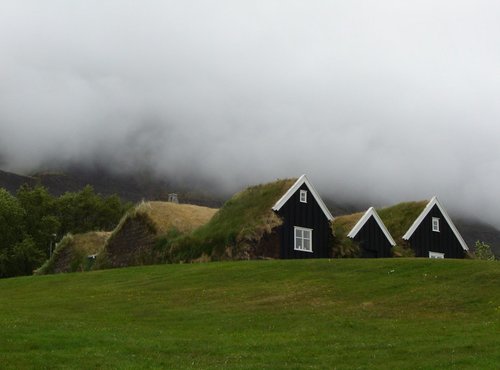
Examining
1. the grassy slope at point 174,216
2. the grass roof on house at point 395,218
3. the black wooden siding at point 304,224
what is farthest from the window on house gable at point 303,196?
the grassy slope at point 174,216

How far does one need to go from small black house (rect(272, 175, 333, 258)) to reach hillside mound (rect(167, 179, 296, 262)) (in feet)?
1.90

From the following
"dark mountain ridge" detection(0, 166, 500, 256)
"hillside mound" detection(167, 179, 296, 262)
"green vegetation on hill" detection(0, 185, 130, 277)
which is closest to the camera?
"hillside mound" detection(167, 179, 296, 262)

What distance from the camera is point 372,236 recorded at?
53688 millimetres

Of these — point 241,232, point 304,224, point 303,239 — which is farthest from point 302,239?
point 241,232

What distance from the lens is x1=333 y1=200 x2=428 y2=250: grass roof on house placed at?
5603 centimetres

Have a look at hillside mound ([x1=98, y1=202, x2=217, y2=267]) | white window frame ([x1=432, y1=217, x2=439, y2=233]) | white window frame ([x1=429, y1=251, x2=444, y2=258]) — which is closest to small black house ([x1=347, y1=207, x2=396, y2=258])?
white window frame ([x1=429, y1=251, x2=444, y2=258])

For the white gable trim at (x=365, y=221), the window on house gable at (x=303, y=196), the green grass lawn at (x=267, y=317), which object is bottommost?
the green grass lawn at (x=267, y=317)

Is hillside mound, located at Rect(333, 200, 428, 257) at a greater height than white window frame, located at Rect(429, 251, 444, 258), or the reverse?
hillside mound, located at Rect(333, 200, 428, 257)

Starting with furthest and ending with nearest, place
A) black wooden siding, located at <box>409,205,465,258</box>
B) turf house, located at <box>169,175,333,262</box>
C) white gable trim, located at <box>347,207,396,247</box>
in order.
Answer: black wooden siding, located at <box>409,205,465,258</box> < white gable trim, located at <box>347,207,396,247</box> < turf house, located at <box>169,175,333,262</box>

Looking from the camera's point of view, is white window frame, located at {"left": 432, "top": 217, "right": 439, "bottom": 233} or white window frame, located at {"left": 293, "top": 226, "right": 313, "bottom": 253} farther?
white window frame, located at {"left": 432, "top": 217, "right": 439, "bottom": 233}

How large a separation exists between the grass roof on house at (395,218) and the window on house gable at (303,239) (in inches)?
150

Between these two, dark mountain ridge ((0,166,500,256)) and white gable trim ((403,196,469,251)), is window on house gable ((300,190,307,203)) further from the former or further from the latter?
dark mountain ridge ((0,166,500,256))

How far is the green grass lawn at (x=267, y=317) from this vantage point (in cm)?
1931

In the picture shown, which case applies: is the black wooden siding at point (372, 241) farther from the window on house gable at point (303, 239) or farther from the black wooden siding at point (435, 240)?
the window on house gable at point (303, 239)
